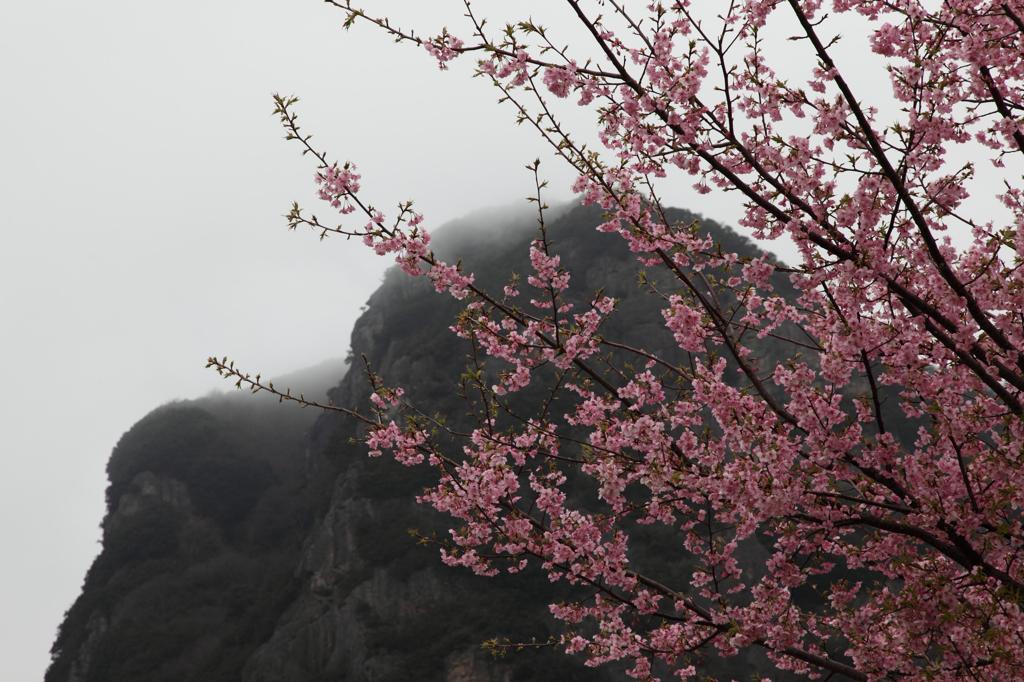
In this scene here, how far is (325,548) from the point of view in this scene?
37.8m

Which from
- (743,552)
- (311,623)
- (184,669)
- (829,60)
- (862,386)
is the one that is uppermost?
(862,386)

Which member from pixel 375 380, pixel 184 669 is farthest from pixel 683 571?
pixel 375 380

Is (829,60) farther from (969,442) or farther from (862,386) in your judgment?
(862,386)

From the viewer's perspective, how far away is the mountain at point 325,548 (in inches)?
1192

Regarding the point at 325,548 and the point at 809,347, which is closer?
the point at 809,347

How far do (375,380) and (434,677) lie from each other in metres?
25.8

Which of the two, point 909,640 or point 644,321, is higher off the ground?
point 644,321

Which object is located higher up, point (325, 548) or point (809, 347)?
point (325, 548)

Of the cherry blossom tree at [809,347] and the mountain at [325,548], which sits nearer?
the cherry blossom tree at [809,347]

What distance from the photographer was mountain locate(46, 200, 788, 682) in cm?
3028

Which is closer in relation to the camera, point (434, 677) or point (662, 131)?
point (662, 131)

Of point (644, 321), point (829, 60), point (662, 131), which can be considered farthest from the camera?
point (644, 321)

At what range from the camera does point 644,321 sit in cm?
4453

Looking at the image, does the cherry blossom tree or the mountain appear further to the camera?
the mountain
